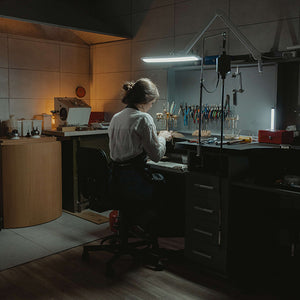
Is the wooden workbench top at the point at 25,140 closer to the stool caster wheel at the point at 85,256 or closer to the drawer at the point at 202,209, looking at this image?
the stool caster wheel at the point at 85,256

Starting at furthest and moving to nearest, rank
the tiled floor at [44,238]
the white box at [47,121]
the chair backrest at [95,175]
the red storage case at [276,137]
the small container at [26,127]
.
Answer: the white box at [47,121] → the small container at [26,127] → the tiled floor at [44,238] → the red storage case at [276,137] → the chair backrest at [95,175]

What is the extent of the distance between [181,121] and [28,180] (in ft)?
5.97

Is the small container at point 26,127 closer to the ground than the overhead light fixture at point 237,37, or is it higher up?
closer to the ground

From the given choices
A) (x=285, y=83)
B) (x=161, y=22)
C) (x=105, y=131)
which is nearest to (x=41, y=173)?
(x=105, y=131)

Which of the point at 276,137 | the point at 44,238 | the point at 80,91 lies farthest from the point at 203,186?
the point at 80,91

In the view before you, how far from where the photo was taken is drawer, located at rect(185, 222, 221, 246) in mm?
2803

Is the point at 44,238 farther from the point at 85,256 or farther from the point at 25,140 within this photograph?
the point at 25,140

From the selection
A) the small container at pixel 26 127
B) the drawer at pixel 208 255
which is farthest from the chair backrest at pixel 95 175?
the small container at pixel 26 127

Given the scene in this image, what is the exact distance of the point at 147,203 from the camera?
288 centimetres

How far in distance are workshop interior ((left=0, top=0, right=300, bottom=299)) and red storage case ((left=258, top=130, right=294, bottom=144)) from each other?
11 millimetres

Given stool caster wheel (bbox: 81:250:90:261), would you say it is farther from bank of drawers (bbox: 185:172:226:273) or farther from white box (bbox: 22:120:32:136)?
white box (bbox: 22:120:32:136)

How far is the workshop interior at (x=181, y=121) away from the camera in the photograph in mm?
2811

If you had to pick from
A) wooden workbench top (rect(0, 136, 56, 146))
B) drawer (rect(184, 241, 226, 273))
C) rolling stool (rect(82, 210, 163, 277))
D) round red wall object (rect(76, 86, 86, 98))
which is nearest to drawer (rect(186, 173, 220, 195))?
drawer (rect(184, 241, 226, 273))

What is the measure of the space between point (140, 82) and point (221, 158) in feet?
2.84
